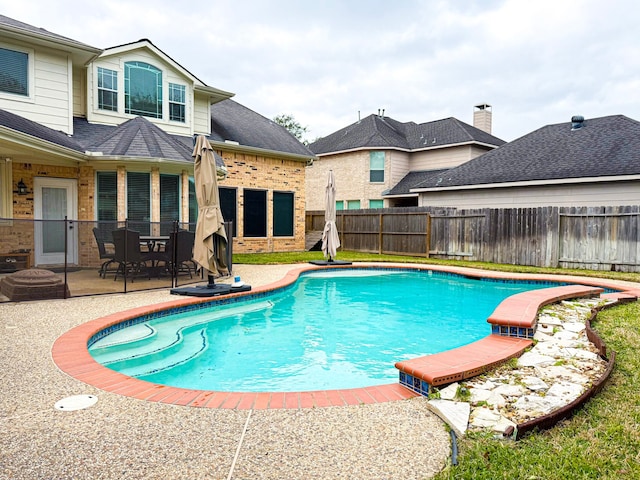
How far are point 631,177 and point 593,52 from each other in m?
8.65

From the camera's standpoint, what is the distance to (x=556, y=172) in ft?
49.4

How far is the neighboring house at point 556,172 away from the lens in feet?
45.5

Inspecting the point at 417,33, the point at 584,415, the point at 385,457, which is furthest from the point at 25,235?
the point at 417,33

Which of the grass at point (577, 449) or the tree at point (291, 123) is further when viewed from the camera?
the tree at point (291, 123)

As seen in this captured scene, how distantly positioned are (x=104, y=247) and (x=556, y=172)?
48.1 feet

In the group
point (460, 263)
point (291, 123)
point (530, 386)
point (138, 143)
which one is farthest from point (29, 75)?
point (291, 123)

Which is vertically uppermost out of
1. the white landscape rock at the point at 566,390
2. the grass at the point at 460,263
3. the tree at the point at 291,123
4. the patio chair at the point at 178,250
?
the tree at the point at 291,123

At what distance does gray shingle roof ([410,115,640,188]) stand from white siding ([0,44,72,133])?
13997mm

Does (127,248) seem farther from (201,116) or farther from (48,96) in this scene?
(201,116)

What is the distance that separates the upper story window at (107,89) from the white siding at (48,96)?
103 centimetres

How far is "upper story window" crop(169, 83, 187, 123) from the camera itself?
13.9 m

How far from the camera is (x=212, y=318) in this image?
7.20 meters

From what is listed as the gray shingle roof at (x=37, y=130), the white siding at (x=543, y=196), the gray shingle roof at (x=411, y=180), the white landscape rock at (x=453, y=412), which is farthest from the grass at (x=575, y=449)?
the gray shingle roof at (x=411, y=180)

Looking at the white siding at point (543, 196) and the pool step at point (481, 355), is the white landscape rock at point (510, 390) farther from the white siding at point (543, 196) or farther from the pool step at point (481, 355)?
the white siding at point (543, 196)
